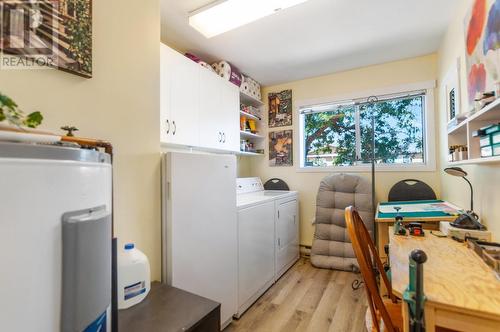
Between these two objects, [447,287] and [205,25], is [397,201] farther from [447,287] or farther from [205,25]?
[205,25]

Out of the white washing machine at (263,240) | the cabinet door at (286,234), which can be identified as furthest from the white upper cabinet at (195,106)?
the cabinet door at (286,234)

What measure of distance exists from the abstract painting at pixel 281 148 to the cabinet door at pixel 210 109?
44.6 inches

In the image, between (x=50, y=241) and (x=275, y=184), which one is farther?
(x=275, y=184)

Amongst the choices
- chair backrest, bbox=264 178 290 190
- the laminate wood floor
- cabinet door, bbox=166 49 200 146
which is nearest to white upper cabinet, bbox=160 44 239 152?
cabinet door, bbox=166 49 200 146

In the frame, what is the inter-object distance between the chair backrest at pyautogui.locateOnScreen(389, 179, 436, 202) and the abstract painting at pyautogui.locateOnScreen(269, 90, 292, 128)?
5.24 ft

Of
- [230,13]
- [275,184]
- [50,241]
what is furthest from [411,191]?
[50,241]

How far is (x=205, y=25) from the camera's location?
2037 mm

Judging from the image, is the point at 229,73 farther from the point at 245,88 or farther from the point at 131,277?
the point at 131,277

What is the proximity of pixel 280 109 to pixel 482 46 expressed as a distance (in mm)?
2377

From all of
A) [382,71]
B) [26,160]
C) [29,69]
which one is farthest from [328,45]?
[26,160]

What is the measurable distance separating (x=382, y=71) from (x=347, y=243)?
215 centimetres

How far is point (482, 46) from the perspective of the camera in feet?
4.42

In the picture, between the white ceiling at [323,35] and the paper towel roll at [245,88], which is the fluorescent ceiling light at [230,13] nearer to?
the white ceiling at [323,35]

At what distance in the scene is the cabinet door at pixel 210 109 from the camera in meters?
2.42
